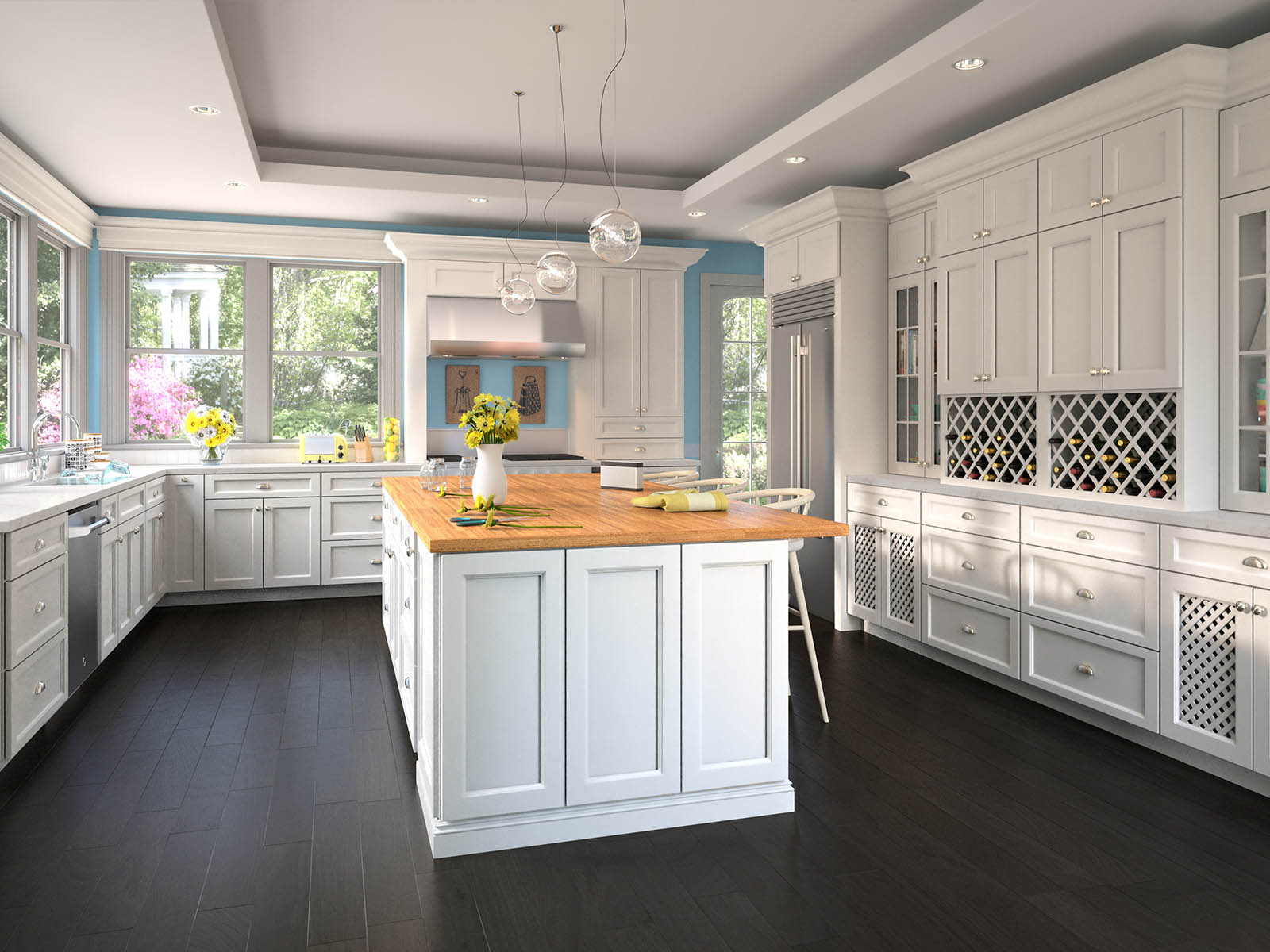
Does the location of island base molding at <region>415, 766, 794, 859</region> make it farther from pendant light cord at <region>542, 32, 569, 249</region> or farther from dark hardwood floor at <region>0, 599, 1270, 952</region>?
pendant light cord at <region>542, 32, 569, 249</region>

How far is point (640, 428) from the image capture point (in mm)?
6938

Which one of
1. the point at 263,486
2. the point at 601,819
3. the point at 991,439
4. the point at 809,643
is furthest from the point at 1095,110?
the point at 263,486

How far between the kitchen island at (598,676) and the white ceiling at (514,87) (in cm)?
208

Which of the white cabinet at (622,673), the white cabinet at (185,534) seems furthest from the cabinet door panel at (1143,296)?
the white cabinet at (185,534)

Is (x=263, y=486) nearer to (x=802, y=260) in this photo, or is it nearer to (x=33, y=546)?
(x=33, y=546)

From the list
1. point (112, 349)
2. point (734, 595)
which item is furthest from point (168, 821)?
point (112, 349)

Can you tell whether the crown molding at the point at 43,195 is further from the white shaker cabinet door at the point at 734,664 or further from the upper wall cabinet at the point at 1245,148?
the upper wall cabinet at the point at 1245,148

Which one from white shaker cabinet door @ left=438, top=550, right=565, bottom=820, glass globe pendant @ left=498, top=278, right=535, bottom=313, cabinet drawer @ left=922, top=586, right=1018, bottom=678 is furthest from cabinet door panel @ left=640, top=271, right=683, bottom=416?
white shaker cabinet door @ left=438, top=550, right=565, bottom=820

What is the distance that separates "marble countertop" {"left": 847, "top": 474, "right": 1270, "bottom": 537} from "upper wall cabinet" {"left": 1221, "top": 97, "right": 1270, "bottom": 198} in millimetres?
1124

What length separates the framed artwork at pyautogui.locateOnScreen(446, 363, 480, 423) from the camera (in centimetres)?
676

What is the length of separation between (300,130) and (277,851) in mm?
4111

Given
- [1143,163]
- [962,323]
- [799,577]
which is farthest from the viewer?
[962,323]

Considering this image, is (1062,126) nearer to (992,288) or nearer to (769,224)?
(992,288)

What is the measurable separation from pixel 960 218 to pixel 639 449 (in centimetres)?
312
